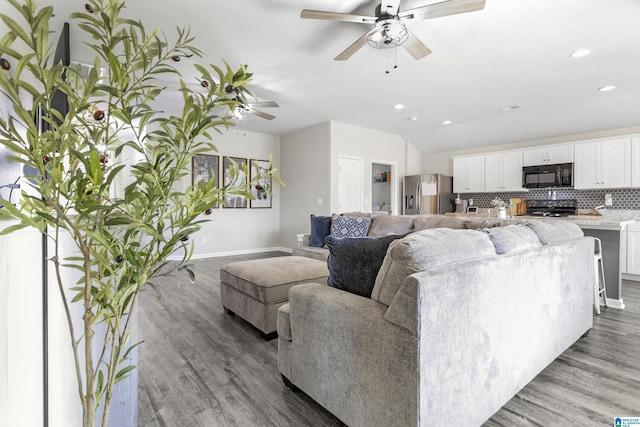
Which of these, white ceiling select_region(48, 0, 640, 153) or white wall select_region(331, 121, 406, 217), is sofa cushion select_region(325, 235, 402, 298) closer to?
white ceiling select_region(48, 0, 640, 153)

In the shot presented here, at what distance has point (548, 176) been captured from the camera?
5.51 metres

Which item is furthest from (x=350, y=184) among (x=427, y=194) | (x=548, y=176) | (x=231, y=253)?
(x=548, y=176)

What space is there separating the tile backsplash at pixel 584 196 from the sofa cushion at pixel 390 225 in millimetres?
3762

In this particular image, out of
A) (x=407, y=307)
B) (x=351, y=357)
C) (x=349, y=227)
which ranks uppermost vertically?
(x=349, y=227)

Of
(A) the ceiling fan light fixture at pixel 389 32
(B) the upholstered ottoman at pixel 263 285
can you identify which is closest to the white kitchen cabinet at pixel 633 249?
(A) the ceiling fan light fixture at pixel 389 32

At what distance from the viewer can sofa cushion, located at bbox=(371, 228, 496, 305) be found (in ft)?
4.09

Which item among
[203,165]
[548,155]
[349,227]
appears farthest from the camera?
[203,165]

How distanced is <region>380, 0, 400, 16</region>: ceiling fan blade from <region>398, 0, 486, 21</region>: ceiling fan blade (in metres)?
0.06

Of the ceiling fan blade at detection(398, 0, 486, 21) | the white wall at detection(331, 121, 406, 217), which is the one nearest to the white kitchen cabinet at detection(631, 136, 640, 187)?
the white wall at detection(331, 121, 406, 217)

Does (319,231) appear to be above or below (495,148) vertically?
below

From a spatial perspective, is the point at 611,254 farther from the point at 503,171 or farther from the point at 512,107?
the point at 503,171

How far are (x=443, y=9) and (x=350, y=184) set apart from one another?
4.16 m

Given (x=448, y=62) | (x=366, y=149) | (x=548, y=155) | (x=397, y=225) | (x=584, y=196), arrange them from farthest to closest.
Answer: (x=366, y=149), (x=548, y=155), (x=584, y=196), (x=397, y=225), (x=448, y=62)

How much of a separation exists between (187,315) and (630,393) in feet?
10.9
